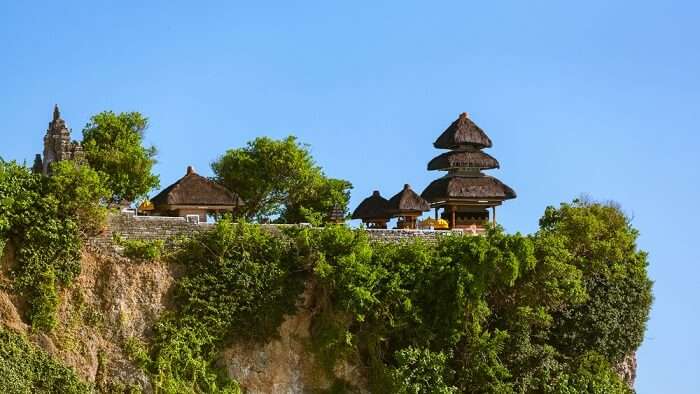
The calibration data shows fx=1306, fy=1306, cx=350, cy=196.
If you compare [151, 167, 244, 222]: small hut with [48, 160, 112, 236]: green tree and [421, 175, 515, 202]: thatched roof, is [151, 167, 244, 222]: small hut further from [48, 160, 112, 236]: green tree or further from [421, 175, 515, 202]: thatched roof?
[421, 175, 515, 202]: thatched roof

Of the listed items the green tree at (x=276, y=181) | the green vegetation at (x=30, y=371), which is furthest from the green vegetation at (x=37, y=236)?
the green tree at (x=276, y=181)

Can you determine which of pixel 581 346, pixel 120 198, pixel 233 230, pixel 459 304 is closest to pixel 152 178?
pixel 120 198

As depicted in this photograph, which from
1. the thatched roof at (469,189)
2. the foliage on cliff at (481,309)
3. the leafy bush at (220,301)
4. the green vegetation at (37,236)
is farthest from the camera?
the thatched roof at (469,189)

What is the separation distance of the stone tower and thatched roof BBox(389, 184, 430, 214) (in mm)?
8382

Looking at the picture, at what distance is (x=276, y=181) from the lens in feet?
115

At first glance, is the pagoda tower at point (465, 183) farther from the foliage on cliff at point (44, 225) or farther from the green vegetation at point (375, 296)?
the foliage on cliff at point (44, 225)

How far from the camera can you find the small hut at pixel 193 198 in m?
31.1

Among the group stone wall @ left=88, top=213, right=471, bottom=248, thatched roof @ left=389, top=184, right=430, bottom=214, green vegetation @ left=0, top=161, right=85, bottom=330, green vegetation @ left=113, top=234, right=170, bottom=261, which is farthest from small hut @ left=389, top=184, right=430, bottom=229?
green vegetation @ left=0, top=161, right=85, bottom=330

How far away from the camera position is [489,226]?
101 ft

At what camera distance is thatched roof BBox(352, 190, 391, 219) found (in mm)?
33438

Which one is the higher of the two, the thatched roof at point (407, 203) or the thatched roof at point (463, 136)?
the thatched roof at point (463, 136)

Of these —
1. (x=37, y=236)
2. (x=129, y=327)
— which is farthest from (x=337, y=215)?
(x=37, y=236)

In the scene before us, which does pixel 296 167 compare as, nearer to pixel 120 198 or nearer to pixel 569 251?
pixel 120 198

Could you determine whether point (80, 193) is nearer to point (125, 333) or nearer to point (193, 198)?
point (125, 333)
